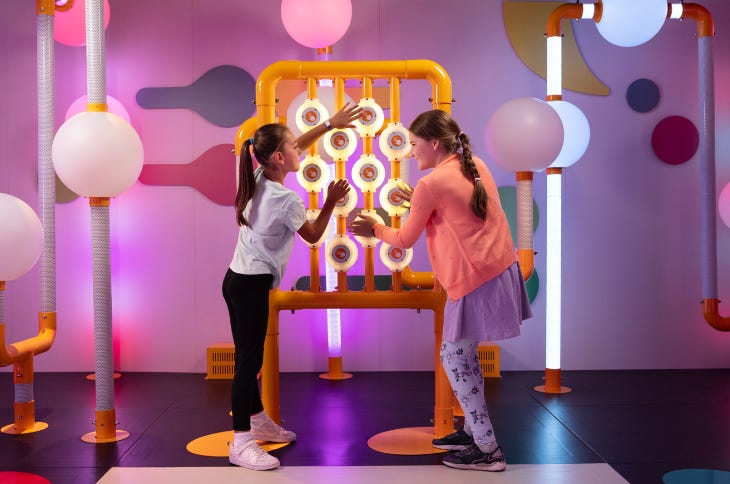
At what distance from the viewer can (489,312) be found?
317 centimetres

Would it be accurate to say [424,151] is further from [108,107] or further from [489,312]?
[108,107]

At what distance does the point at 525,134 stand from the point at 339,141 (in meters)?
1.01

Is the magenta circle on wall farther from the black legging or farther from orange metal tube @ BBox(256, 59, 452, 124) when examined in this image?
the black legging

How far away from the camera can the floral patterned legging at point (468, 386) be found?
3.25 metres

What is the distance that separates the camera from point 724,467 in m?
3.28

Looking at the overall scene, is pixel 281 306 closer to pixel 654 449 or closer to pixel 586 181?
pixel 654 449

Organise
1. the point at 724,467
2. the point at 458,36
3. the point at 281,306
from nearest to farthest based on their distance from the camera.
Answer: the point at 724,467
the point at 281,306
the point at 458,36

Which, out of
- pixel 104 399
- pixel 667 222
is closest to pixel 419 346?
pixel 667 222

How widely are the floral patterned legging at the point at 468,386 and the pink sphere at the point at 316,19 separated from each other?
2147 mm

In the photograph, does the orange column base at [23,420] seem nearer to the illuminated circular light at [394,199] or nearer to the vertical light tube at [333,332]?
the vertical light tube at [333,332]

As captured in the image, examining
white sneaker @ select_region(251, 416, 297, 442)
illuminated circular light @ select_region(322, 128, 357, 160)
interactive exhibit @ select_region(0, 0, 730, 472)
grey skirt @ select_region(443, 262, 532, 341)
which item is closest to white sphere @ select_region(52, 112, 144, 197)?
interactive exhibit @ select_region(0, 0, 730, 472)

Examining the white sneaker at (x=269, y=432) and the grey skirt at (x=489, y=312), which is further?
the white sneaker at (x=269, y=432)

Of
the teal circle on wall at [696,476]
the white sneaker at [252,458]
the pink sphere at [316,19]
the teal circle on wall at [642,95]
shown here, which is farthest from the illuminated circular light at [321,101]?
the teal circle on wall at [696,476]

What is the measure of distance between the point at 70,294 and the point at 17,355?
1.52 metres
